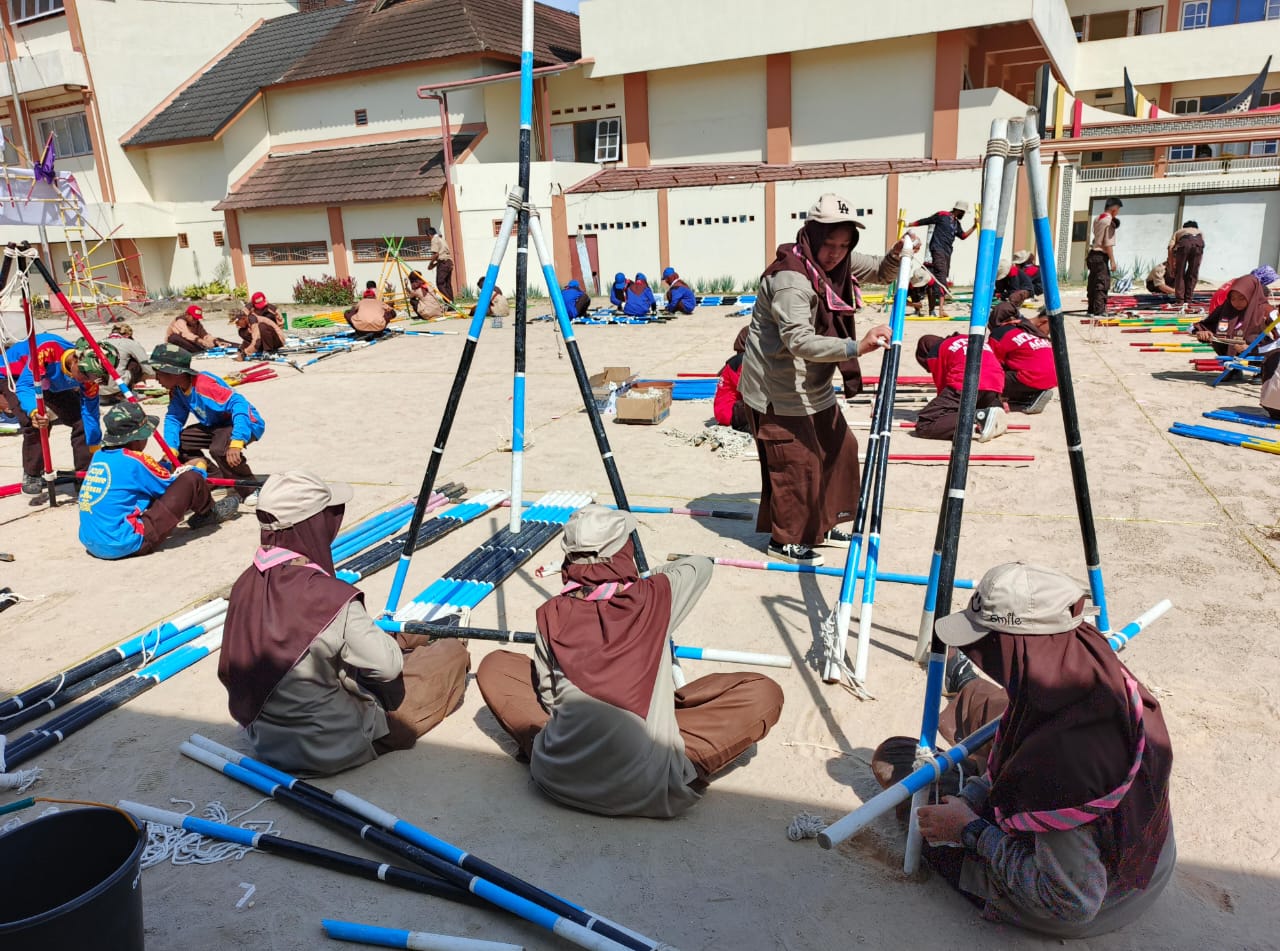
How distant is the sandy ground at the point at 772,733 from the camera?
8.40 ft

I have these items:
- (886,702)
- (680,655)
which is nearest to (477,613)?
(680,655)

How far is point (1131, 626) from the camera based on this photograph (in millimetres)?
3693

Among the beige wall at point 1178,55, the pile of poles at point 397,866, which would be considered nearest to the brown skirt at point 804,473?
the pile of poles at point 397,866

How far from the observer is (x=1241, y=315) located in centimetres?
977

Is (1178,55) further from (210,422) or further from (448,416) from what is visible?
(448,416)

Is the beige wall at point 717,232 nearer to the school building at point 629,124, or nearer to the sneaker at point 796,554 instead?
the school building at point 629,124

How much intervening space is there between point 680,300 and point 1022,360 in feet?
32.3

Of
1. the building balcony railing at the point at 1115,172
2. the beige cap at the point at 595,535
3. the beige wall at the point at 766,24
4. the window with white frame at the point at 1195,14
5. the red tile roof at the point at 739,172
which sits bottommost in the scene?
the beige cap at the point at 595,535

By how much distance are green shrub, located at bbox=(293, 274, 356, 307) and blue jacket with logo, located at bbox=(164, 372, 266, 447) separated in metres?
16.6

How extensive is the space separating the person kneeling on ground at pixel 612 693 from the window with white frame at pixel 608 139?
21.9 metres

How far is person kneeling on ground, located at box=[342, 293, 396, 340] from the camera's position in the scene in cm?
1580

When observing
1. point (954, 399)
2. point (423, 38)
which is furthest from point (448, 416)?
point (423, 38)

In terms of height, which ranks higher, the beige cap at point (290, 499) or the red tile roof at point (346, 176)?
the red tile roof at point (346, 176)

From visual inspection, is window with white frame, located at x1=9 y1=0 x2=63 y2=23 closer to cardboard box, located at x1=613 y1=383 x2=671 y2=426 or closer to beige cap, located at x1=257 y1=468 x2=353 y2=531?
cardboard box, located at x1=613 y1=383 x2=671 y2=426
